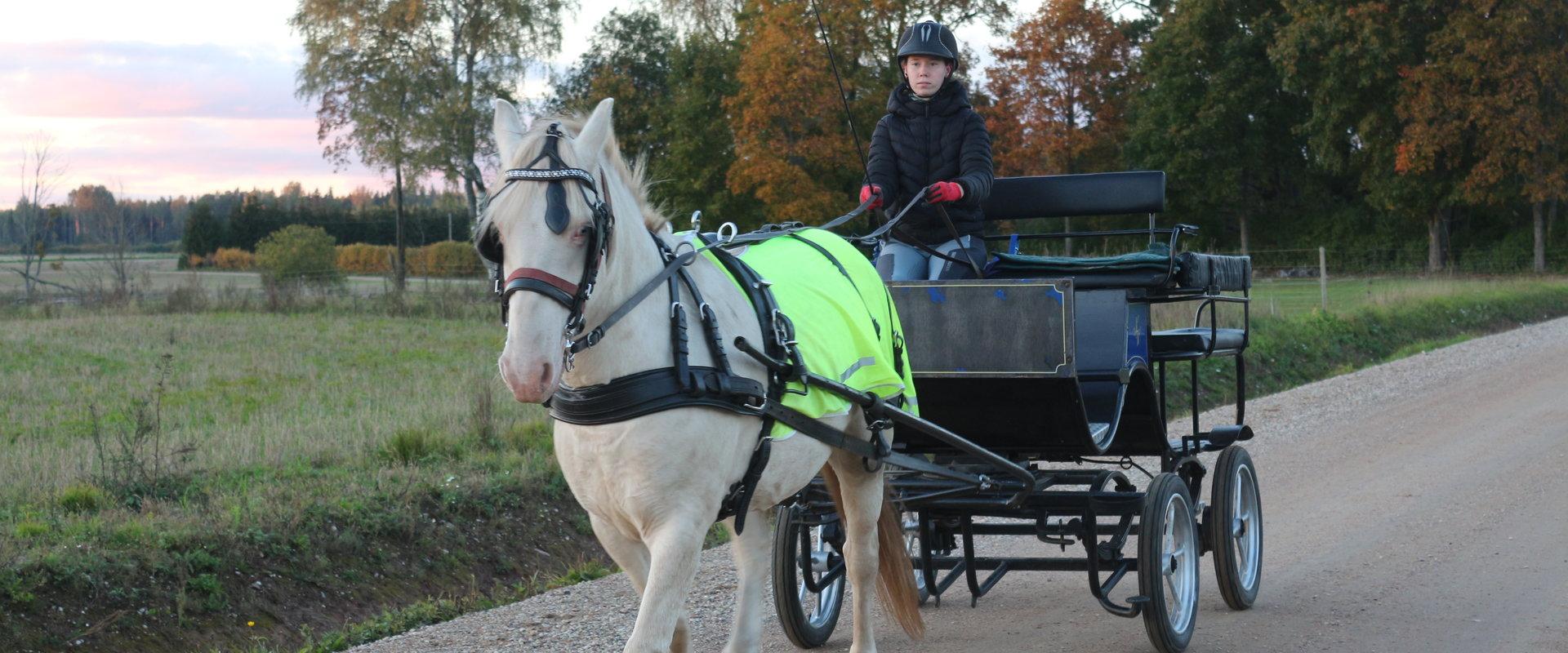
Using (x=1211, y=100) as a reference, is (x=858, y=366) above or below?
below

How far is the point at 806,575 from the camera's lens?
17.3 feet

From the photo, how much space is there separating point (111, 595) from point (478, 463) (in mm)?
2695

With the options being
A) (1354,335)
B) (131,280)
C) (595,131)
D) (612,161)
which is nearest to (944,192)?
(612,161)

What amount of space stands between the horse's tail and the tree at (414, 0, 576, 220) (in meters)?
27.8

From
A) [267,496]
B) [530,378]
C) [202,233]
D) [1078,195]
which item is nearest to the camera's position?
[530,378]

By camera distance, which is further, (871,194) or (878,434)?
(871,194)

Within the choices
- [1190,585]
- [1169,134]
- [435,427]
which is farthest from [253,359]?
[1169,134]

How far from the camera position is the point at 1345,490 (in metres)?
7.99

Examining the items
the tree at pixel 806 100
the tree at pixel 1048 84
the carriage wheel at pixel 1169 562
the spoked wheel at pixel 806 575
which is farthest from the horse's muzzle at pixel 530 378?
the tree at pixel 1048 84

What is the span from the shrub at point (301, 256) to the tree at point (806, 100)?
919 cm

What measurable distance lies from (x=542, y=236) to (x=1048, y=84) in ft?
109

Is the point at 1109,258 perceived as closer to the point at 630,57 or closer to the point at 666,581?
the point at 666,581

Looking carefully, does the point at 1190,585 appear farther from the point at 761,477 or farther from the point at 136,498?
the point at 136,498

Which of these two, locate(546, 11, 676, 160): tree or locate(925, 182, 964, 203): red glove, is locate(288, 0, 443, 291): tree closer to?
locate(546, 11, 676, 160): tree
